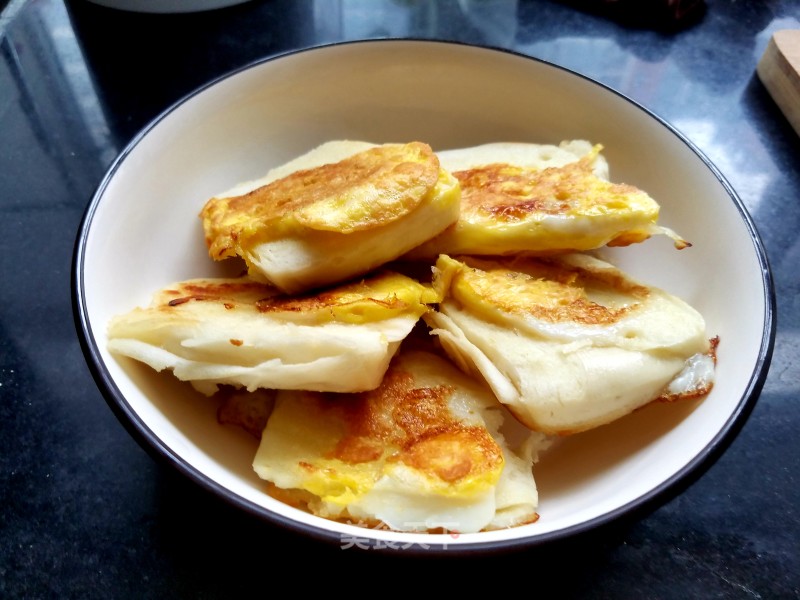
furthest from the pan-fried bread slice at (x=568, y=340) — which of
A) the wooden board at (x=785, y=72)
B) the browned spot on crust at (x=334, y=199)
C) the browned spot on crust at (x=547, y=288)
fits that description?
the wooden board at (x=785, y=72)

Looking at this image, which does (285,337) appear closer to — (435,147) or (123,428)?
(123,428)

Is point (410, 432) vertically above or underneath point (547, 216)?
underneath

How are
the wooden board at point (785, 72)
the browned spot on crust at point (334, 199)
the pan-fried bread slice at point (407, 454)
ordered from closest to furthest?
the pan-fried bread slice at point (407, 454) < the browned spot on crust at point (334, 199) < the wooden board at point (785, 72)

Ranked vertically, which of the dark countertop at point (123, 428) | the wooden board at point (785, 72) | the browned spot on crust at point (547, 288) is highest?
the wooden board at point (785, 72)

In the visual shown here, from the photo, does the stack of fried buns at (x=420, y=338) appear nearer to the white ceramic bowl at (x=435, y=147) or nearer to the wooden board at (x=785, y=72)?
the white ceramic bowl at (x=435, y=147)

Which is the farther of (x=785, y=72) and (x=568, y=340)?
(x=785, y=72)

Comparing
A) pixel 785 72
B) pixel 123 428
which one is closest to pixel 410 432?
pixel 123 428

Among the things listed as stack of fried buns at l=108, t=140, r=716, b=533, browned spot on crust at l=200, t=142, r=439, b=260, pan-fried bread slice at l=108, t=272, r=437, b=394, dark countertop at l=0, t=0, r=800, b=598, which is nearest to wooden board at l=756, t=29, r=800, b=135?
dark countertop at l=0, t=0, r=800, b=598
